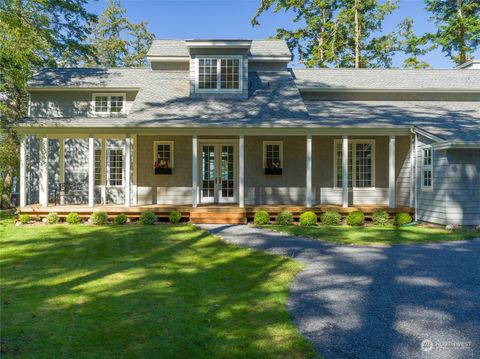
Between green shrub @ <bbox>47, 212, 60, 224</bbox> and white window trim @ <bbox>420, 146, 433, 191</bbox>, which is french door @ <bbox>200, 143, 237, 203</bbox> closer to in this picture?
green shrub @ <bbox>47, 212, 60, 224</bbox>

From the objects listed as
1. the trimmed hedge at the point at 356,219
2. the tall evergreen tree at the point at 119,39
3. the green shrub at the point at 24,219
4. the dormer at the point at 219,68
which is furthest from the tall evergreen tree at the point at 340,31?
the green shrub at the point at 24,219

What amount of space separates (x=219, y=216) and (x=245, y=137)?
3.71 metres

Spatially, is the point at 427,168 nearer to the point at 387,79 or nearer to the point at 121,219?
the point at 387,79

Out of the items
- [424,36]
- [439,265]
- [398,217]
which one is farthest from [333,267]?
[424,36]

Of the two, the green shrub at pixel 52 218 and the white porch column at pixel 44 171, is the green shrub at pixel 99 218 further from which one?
the white porch column at pixel 44 171

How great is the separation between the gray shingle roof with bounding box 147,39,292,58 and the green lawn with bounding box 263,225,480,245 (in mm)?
8556

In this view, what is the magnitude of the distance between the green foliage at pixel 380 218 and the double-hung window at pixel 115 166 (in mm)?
9710

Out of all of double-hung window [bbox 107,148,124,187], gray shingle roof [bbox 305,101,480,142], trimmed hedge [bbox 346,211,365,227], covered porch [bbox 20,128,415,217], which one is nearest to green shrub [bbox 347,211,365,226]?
trimmed hedge [bbox 346,211,365,227]

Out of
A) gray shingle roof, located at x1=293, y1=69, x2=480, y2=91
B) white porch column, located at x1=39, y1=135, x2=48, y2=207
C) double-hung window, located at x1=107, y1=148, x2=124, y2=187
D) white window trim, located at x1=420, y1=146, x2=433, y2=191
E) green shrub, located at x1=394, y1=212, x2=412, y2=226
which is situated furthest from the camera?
gray shingle roof, located at x1=293, y1=69, x2=480, y2=91

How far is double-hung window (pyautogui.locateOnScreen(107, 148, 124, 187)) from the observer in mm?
15695

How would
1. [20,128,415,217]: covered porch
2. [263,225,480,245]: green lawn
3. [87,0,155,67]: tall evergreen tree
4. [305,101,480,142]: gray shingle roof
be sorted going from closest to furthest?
[263,225,480,245]: green lawn
[305,101,480,142]: gray shingle roof
[20,128,415,217]: covered porch
[87,0,155,67]: tall evergreen tree

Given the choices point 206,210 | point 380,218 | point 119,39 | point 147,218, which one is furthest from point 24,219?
point 119,39

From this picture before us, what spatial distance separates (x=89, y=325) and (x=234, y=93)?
1209 cm

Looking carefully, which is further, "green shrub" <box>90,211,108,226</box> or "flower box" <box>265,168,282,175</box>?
"flower box" <box>265,168,282,175</box>
